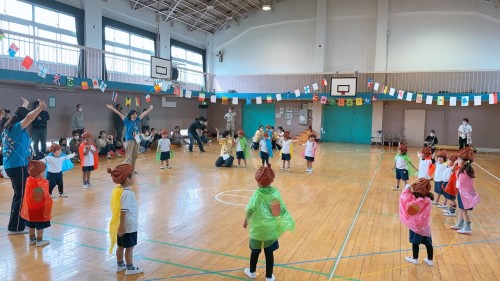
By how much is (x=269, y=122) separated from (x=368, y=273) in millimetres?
20345

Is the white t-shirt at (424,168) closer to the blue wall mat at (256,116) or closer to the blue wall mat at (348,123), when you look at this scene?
the blue wall mat at (348,123)

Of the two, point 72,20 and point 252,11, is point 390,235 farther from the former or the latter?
point 252,11

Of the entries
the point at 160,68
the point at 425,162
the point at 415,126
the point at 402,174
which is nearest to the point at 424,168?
the point at 425,162

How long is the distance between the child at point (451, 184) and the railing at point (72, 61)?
1206cm

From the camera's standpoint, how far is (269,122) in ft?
79.9

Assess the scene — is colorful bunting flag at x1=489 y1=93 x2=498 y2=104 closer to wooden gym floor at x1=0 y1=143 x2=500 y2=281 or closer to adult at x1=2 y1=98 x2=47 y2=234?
wooden gym floor at x1=0 y1=143 x2=500 y2=281

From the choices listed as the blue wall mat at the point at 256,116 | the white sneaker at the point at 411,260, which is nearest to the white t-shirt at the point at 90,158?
the white sneaker at the point at 411,260

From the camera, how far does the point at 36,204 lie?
4652mm

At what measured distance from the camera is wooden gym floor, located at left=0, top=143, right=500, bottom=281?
4.17 meters

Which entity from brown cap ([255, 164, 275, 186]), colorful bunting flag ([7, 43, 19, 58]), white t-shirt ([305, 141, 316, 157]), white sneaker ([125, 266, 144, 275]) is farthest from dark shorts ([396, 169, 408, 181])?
colorful bunting flag ([7, 43, 19, 58])

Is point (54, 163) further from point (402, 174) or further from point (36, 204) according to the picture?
point (402, 174)

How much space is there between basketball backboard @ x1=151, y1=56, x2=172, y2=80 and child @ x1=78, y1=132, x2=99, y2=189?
9105mm

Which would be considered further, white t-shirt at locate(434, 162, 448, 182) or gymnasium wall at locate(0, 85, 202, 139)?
gymnasium wall at locate(0, 85, 202, 139)

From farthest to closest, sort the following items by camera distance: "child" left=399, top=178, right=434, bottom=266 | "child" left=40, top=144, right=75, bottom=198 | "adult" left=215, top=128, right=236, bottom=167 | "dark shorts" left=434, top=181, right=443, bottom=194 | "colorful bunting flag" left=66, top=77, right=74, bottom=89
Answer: "colorful bunting flag" left=66, top=77, right=74, bottom=89
"adult" left=215, top=128, right=236, bottom=167
"dark shorts" left=434, top=181, right=443, bottom=194
"child" left=40, top=144, right=75, bottom=198
"child" left=399, top=178, right=434, bottom=266
